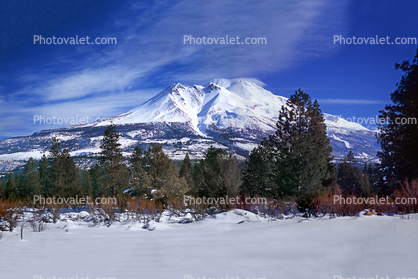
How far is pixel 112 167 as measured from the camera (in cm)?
3559

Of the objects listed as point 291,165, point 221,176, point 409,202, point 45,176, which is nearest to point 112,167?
point 45,176

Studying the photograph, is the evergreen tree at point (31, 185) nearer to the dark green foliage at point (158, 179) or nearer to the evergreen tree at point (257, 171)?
the dark green foliage at point (158, 179)

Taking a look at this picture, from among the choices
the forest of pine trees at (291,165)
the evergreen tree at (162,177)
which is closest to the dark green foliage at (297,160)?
the forest of pine trees at (291,165)

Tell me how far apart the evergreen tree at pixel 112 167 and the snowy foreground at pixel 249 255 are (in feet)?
90.8

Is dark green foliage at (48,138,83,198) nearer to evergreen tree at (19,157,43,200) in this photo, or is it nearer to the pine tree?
evergreen tree at (19,157,43,200)

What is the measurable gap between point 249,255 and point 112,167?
110 feet

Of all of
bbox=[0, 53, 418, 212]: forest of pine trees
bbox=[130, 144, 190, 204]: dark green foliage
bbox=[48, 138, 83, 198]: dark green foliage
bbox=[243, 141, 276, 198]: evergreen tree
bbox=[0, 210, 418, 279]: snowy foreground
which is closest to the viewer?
bbox=[0, 210, 418, 279]: snowy foreground

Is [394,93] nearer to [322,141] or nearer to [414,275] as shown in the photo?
[322,141]

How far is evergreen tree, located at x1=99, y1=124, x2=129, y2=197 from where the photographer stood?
115 feet

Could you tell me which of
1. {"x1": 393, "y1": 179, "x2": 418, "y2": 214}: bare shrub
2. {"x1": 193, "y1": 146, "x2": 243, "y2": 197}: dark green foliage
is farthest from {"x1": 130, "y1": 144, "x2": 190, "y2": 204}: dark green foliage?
{"x1": 393, "y1": 179, "x2": 418, "y2": 214}: bare shrub

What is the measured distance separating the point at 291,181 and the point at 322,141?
8.38m

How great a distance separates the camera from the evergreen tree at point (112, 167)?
115ft

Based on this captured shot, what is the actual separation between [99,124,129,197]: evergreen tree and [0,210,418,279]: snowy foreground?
27.7 m

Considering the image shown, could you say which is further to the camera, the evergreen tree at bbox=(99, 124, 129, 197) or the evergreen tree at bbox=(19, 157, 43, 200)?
the evergreen tree at bbox=(19, 157, 43, 200)
